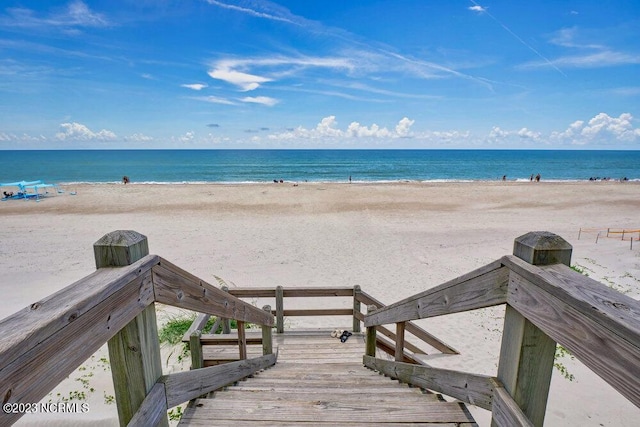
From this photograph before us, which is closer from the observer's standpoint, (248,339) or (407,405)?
(407,405)

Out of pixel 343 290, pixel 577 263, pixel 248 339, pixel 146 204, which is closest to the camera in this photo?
pixel 248 339

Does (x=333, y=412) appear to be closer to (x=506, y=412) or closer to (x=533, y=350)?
(x=506, y=412)

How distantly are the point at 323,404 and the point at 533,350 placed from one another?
1539 millimetres

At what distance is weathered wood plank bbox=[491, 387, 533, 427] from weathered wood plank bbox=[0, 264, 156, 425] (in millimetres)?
1606

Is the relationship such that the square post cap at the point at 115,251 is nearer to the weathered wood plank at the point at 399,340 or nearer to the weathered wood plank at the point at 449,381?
the weathered wood plank at the point at 449,381

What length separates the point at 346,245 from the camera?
13.2 m

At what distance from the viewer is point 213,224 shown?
677 inches

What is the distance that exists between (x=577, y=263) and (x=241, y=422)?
1178 centimetres

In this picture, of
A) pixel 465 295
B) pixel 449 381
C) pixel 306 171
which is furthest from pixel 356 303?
pixel 306 171

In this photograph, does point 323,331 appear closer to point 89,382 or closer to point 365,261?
point 89,382

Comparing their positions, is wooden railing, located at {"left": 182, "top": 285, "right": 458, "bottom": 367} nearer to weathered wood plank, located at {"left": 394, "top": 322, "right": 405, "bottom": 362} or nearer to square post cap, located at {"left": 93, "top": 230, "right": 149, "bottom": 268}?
weathered wood plank, located at {"left": 394, "top": 322, "right": 405, "bottom": 362}

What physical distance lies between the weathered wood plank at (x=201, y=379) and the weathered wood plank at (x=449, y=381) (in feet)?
4.59

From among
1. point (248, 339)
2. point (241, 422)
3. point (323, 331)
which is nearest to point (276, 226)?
point (323, 331)

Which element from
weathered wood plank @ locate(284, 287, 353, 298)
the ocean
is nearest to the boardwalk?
weathered wood plank @ locate(284, 287, 353, 298)
